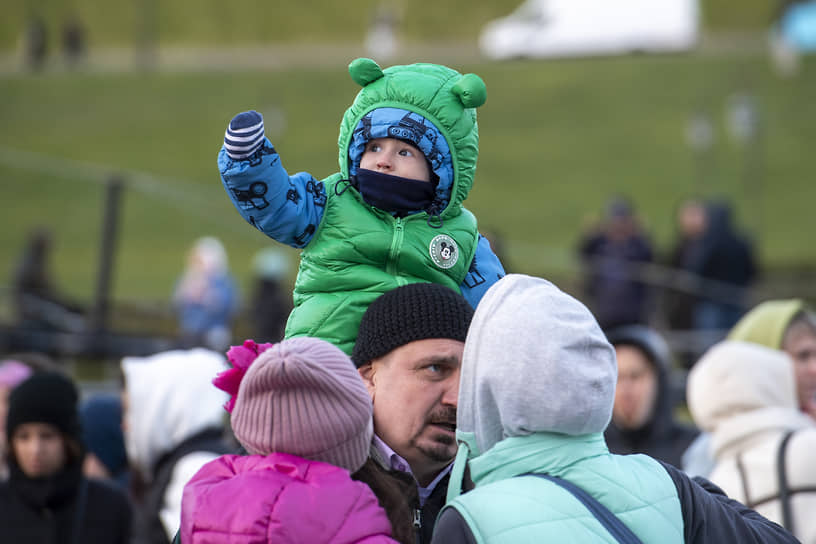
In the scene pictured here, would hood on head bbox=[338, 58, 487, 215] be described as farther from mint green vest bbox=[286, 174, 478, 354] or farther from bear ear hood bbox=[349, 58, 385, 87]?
mint green vest bbox=[286, 174, 478, 354]

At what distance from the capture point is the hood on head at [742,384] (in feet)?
12.6

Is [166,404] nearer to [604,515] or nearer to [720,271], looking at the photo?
[604,515]

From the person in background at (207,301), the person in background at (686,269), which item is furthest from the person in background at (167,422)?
the person in background at (686,269)

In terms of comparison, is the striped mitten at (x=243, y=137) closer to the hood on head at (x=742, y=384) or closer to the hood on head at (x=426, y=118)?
the hood on head at (x=426, y=118)

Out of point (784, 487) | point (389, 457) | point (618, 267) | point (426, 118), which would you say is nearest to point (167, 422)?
point (426, 118)

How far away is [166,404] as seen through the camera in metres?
4.50

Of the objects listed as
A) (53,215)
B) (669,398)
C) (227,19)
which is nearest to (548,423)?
(669,398)

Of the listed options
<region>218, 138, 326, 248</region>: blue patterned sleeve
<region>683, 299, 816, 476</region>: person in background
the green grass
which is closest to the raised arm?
<region>218, 138, 326, 248</region>: blue patterned sleeve

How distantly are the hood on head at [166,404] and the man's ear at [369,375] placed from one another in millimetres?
1802

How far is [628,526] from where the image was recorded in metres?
2.21

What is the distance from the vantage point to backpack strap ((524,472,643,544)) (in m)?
2.17

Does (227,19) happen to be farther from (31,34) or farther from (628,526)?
(628,526)

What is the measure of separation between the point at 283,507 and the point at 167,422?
7.41 ft

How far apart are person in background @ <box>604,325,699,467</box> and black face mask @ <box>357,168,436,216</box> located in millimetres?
2666
